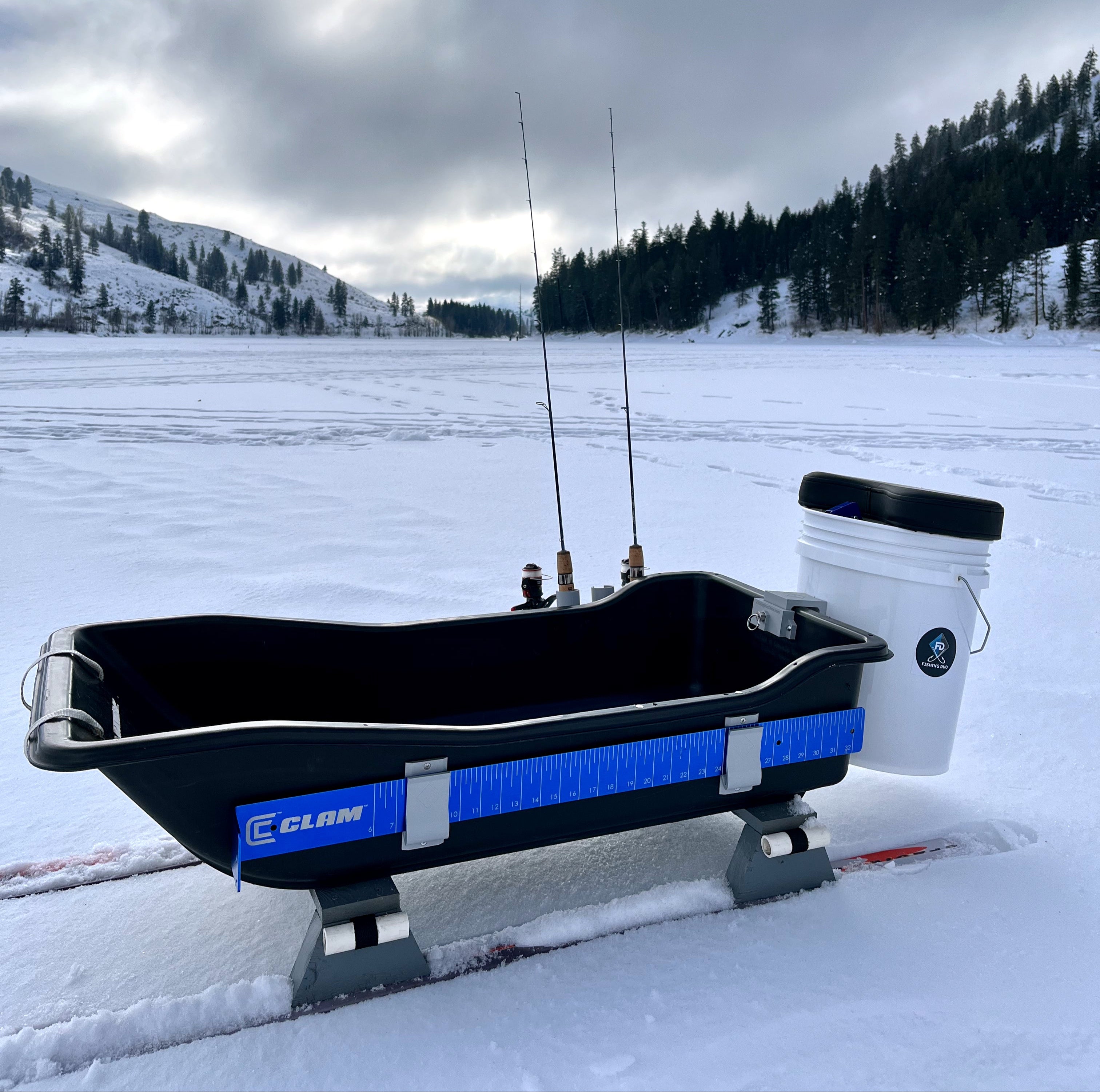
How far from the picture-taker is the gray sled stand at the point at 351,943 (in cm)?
137

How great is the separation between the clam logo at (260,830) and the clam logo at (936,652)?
144cm

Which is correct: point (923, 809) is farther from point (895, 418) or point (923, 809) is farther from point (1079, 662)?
point (895, 418)

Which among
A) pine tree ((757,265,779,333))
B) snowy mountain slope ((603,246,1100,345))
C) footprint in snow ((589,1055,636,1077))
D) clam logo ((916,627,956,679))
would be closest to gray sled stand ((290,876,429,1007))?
footprint in snow ((589,1055,636,1077))

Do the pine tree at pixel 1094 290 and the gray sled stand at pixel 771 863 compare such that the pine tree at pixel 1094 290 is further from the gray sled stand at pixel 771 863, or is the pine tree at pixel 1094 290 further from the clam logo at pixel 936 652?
the gray sled stand at pixel 771 863

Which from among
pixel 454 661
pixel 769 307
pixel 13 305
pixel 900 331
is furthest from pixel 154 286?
pixel 454 661

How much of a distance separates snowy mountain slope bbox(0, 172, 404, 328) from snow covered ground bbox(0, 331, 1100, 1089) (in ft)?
368

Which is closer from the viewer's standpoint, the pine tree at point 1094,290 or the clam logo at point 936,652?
the clam logo at point 936,652

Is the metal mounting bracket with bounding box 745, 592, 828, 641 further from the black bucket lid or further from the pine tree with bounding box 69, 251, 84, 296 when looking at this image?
the pine tree with bounding box 69, 251, 84, 296

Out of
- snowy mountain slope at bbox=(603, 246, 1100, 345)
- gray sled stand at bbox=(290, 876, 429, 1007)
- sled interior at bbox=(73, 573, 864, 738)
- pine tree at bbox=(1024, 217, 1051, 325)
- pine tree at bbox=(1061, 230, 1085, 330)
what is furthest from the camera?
pine tree at bbox=(1024, 217, 1051, 325)

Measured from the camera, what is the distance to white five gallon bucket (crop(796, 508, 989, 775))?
1773 millimetres

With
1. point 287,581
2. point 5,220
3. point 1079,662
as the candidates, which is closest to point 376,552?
point 287,581

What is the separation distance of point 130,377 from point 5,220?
134 m

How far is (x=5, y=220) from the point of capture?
117375 millimetres

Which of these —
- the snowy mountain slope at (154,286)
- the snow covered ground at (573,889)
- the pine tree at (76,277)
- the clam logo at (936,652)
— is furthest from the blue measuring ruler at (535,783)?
the pine tree at (76,277)
